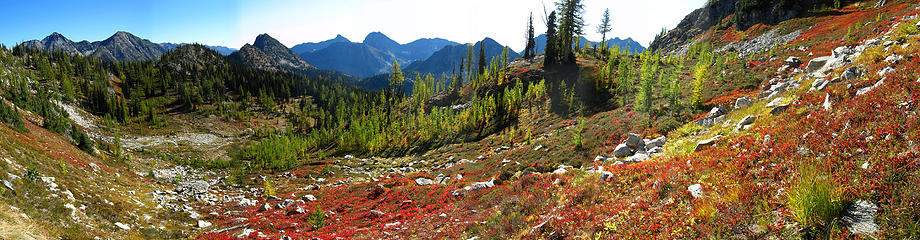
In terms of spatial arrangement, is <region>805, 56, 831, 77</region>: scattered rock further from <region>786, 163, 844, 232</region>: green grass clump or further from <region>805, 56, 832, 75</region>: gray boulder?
<region>786, 163, 844, 232</region>: green grass clump

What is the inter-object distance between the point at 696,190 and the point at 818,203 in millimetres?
3222

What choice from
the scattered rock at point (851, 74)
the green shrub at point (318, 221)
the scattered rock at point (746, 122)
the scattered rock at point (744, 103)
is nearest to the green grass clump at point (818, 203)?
the scattered rock at point (746, 122)

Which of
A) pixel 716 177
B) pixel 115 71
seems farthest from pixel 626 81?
pixel 115 71

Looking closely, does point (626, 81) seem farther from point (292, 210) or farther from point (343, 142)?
point (343, 142)

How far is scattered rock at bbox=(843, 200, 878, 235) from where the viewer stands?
4593 mm

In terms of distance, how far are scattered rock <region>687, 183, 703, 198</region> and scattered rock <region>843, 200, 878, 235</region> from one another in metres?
2.92

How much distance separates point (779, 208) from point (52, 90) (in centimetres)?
17768

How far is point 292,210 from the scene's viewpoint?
2203 centimetres

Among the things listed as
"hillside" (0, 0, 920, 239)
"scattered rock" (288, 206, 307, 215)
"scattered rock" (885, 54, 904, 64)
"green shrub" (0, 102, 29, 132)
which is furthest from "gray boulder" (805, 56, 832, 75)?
"green shrub" (0, 102, 29, 132)

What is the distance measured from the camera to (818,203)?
16.5 ft

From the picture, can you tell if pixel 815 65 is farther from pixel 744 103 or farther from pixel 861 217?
pixel 861 217

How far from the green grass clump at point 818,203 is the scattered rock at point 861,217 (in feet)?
0.37

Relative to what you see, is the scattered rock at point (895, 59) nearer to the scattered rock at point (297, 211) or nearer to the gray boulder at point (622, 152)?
the gray boulder at point (622, 152)

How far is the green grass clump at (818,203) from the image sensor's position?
4926mm
